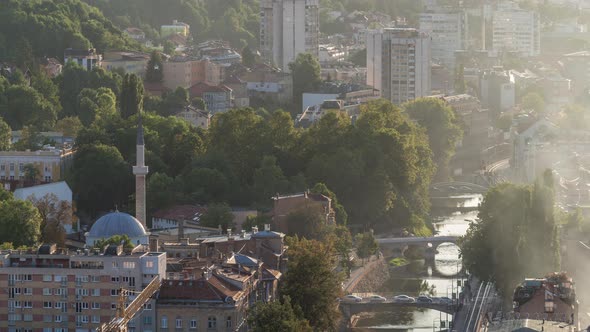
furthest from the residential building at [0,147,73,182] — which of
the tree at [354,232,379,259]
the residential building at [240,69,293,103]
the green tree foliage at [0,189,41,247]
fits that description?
the residential building at [240,69,293,103]

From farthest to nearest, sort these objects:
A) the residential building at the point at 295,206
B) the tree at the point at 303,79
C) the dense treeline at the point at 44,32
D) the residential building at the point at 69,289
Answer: the tree at the point at 303,79
the dense treeline at the point at 44,32
the residential building at the point at 295,206
the residential building at the point at 69,289

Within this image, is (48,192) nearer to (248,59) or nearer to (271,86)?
(271,86)

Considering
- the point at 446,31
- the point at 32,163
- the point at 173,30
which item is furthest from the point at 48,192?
the point at 446,31

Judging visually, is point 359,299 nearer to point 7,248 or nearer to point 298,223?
point 298,223

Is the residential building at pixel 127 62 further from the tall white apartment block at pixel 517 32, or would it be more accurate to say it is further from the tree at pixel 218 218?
the tall white apartment block at pixel 517 32

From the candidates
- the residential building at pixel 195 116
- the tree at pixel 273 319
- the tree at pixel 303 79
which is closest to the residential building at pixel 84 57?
the residential building at pixel 195 116

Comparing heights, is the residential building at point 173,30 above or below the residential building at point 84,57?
below
